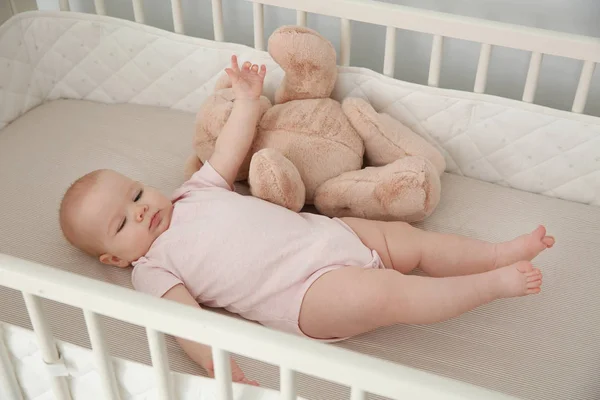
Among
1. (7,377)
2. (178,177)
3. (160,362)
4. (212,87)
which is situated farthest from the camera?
(212,87)

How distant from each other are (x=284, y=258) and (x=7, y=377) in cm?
42

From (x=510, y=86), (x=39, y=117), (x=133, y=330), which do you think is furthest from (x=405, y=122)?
(x=39, y=117)

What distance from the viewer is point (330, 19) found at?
1.62 metres

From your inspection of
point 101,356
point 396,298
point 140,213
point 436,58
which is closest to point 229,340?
point 101,356

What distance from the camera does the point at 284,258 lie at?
1.12 meters

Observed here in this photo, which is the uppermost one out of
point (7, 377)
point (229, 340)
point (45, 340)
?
point (229, 340)

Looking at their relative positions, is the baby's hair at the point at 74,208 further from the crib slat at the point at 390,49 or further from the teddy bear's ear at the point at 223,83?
the crib slat at the point at 390,49

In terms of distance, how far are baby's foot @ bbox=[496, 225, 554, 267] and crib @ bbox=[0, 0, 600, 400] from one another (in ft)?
0.26

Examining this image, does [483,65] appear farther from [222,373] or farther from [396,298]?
[222,373]

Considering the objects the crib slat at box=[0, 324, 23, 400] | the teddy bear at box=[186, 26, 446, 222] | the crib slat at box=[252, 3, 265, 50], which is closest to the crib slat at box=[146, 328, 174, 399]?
the crib slat at box=[0, 324, 23, 400]

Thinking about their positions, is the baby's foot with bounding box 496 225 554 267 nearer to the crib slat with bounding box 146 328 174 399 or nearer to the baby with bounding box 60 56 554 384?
the baby with bounding box 60 56 554 384

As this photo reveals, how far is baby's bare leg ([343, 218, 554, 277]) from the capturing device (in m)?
1.13

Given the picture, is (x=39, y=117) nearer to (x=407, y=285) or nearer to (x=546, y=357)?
(x=407, y=285)

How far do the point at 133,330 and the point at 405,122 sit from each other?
25.8 inches
